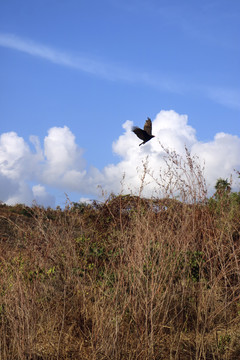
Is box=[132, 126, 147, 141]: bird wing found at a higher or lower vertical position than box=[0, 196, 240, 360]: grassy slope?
higher

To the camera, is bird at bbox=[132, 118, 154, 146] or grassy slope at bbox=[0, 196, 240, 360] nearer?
grassy slope at bbox=[0, 196, 240, 360]

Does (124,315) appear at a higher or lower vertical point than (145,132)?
lower

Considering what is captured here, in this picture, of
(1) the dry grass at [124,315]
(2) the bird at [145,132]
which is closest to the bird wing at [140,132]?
(2) the bird at [145,132]

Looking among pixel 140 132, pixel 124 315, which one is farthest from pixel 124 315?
pixel 140 132

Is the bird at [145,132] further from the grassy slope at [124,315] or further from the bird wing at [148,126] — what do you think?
the grassy slope at [124,315]

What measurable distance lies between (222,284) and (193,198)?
1.80m

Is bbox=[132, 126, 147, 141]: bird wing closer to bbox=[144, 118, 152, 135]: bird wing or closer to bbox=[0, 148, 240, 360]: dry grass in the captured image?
bbox=[144, 118, 152, 135]: bird wing

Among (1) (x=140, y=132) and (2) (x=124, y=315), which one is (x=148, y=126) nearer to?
(1) (x=140, y=132)

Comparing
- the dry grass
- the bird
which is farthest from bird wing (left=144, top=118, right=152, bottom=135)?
the dry grass

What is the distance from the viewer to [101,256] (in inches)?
250

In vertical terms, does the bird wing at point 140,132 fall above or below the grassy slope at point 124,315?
above

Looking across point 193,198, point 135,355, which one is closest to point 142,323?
point 135,355

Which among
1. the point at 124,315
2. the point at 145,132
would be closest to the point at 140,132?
the point at 145,132

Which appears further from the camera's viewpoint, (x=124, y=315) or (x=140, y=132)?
(x=140, y=132)
